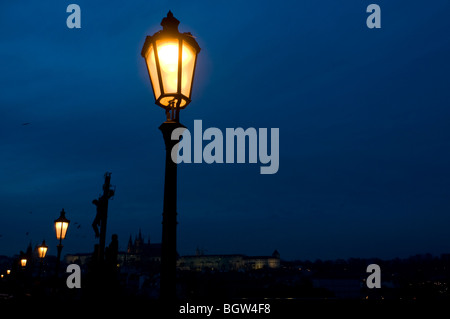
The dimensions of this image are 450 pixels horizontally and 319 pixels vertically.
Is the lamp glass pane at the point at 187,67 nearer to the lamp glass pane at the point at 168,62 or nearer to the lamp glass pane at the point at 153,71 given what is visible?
the lamp glass pane at the point at 168,62

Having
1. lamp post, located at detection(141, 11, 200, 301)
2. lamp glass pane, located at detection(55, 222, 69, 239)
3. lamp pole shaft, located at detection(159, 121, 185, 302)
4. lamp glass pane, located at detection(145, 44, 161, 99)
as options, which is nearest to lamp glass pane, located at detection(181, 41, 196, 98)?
lamp post, located at detection(141, 11, 200, 301)

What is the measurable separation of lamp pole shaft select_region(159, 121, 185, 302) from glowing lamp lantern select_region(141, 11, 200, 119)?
12.9 inches

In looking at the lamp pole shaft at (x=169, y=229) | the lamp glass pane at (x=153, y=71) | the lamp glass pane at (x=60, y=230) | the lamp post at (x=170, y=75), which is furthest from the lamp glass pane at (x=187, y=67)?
the lamp glass pane at (x=60, y=230)

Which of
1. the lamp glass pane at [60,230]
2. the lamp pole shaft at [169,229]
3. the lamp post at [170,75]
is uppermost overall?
the lamp post at [170,75]

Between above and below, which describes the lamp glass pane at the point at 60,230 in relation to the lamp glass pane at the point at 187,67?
below

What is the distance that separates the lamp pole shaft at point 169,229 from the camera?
3408 millimetres

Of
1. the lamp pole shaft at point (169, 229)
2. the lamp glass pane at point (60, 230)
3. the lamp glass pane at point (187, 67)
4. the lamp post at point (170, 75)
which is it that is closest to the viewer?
the lamp pole shaft at point (169, 229)

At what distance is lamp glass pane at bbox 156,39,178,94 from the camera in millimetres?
3871

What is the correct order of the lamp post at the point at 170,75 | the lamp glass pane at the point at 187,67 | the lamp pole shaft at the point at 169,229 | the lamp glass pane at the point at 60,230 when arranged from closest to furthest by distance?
the lamp pole shaft at the point at 169,229 → the lamp post at the point at 170,75 → the lamp glass pane at the point at 187,67 → the lamp glass pane at the point at 60,230
